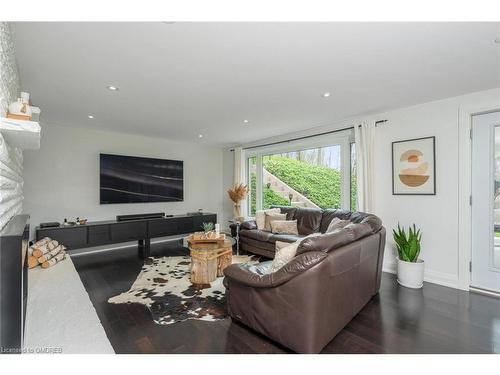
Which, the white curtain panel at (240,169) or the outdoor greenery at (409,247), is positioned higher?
the white curtain panel at (240,169)

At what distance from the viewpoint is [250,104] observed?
3.37 meters

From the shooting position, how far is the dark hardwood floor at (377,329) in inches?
73.7

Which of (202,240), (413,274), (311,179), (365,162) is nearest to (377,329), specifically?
(413,274)

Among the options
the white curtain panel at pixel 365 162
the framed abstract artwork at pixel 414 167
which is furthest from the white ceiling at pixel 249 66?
the framed abstract artwork at pixel 414 167

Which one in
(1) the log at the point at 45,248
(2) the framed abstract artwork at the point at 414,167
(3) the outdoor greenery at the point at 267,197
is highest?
(2) the framed abstract artwork at the point at 414,167

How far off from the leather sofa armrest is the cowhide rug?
2.07 feet

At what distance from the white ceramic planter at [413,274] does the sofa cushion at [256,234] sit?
6.61ft

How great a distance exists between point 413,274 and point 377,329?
1.35 m

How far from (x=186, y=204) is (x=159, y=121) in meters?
2.53

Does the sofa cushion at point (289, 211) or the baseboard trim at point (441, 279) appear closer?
the baseboard trim at point (441, 279)

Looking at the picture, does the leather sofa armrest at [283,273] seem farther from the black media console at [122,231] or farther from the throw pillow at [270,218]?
the black media console at [122,231]

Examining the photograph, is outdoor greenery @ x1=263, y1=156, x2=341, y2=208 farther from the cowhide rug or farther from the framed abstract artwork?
the cowhide rug

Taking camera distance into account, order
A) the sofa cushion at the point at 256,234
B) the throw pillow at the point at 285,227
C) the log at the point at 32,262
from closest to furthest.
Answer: the log at the point at 32,262, the sofa cushion at the point at 256,234, the throw pillow at the point at 285,227
